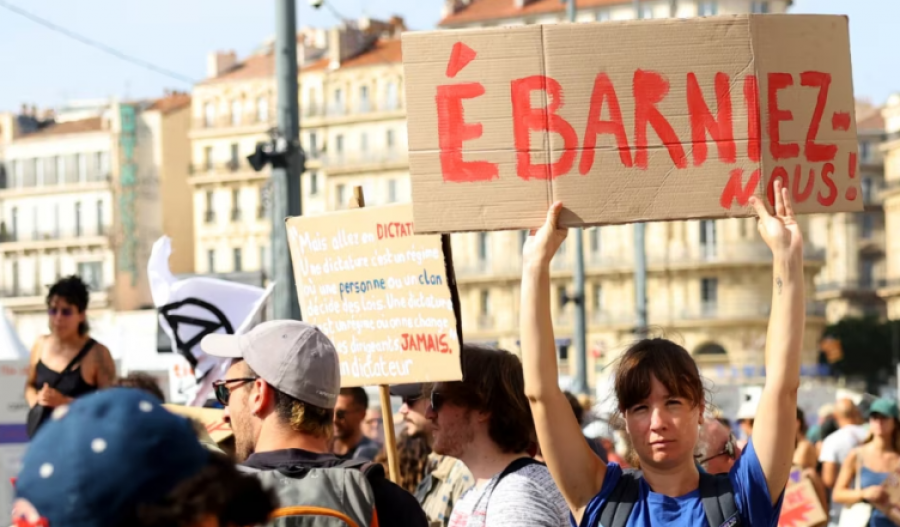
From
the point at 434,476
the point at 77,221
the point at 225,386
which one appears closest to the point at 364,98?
the point at 77,221

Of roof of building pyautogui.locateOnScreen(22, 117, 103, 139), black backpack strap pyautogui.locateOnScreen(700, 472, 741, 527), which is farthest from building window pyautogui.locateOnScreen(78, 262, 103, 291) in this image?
black backpack strap pyautogui.locateOnScreen(700, 472, 741, 527)

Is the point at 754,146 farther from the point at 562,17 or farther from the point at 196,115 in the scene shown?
the point at 196,115

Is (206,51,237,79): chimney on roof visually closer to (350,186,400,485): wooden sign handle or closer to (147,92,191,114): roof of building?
(147,92,191,114): roof of building

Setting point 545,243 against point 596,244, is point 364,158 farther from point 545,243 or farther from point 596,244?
point 545,243

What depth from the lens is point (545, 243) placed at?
411 centimetres

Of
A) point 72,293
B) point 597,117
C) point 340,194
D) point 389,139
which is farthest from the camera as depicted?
point 389,139

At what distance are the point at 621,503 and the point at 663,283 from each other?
269 ft

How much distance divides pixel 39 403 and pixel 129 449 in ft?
19.4

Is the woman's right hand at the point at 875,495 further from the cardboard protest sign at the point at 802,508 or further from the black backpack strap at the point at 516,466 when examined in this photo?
the black backpack strap at the point at 516,466

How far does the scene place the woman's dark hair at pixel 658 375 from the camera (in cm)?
405

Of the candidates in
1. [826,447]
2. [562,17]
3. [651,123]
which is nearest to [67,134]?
[562,17]

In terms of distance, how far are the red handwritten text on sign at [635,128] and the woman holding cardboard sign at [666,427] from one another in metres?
0.30

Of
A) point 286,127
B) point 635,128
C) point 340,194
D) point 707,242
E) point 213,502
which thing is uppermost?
point 340,194

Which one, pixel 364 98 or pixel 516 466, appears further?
pixel 364 98
